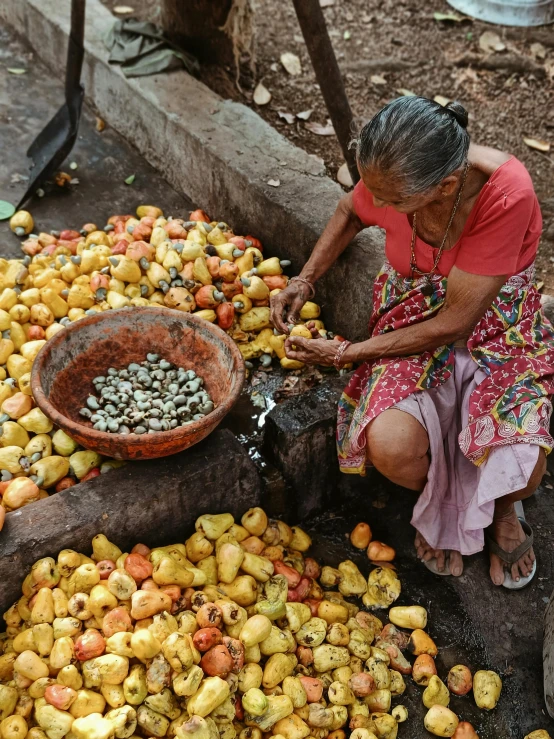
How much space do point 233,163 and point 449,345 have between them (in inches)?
69.9

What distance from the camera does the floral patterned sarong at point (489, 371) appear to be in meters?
2.40

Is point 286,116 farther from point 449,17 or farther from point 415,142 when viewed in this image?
point 415,142

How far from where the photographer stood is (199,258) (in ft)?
11.4

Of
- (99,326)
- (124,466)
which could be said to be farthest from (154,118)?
(124,466)

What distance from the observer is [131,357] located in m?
3.04

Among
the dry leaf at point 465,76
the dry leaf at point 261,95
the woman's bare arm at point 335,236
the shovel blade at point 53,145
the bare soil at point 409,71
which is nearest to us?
the woman's bare arm at point 335,236

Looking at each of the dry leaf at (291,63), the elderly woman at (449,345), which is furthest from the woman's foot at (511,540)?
the dry leaf at (291,63)

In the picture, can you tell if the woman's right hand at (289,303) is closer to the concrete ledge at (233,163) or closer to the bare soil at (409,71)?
the concrete ledge at (233,163)

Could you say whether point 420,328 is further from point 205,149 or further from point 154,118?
point 154,118

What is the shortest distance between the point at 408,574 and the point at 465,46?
186 inches

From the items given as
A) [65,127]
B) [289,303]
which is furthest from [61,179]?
[289,303]

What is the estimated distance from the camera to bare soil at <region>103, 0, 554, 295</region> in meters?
4.97

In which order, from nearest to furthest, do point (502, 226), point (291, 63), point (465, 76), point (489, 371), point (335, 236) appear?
point (502, 226)
point (489, 371)
point (335, 236)
point (291, 63)
point (465, 76)

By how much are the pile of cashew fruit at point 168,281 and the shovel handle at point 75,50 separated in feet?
3.93
